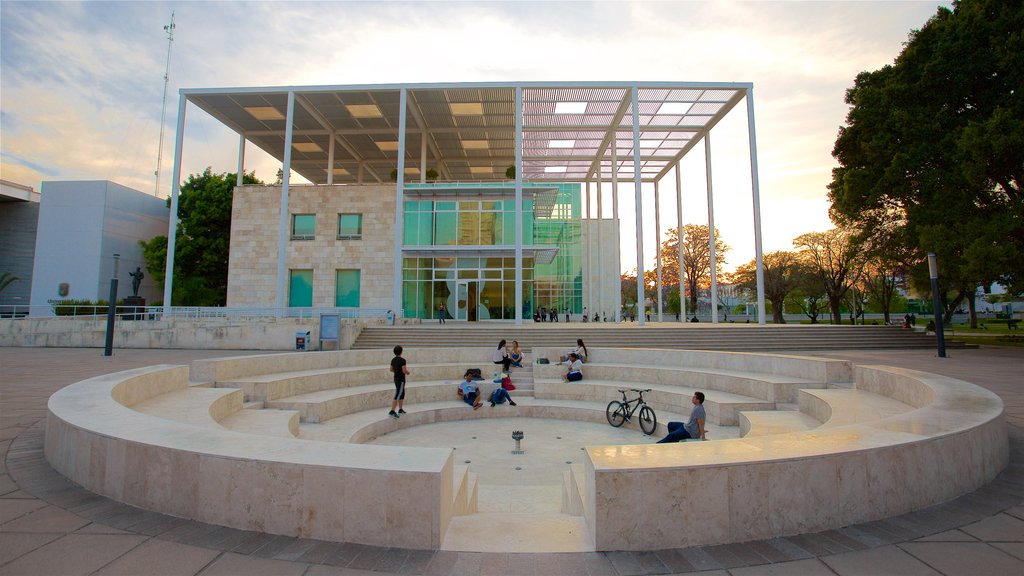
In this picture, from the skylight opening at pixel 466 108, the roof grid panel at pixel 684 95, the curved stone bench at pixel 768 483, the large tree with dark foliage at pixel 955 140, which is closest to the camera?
the curved stone bench at pixel 768 483

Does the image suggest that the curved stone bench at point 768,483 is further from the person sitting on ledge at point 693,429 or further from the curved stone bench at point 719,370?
the curved stone bench at point 719,370

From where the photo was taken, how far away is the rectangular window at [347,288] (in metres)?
29.5

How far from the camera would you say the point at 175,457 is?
3.82m

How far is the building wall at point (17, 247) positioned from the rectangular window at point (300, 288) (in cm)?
3533

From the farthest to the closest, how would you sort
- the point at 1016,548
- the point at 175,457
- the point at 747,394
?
the point at 747,394
the point at 175,457
the point at 1016,548

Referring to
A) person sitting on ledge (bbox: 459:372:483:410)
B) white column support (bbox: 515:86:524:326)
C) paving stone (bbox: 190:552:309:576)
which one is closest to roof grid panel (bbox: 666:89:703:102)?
white column support (bbox: 515:86:524:326)

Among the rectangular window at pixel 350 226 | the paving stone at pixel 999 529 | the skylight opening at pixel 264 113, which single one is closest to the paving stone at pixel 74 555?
the paving stone at pixel 999 529

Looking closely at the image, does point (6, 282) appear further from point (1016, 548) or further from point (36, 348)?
point (1016, 548)

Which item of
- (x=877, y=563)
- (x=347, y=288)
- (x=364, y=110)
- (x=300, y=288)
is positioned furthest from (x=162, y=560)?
(x=364, y=110)

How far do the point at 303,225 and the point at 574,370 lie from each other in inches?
920

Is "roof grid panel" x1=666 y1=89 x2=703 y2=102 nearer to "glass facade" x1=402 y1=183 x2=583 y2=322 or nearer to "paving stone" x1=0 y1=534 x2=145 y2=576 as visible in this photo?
"glass facade" x1=402 y1=183 x2=583 y2=322

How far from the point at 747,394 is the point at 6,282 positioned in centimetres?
5988

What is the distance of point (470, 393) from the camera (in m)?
12.2

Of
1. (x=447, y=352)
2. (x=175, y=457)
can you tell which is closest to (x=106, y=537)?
(x=175, y=457)
